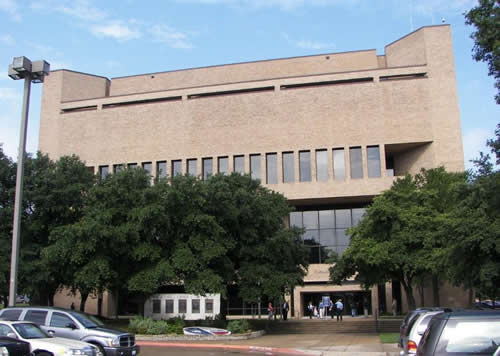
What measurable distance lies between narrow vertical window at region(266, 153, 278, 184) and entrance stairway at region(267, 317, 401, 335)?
16.1 metres

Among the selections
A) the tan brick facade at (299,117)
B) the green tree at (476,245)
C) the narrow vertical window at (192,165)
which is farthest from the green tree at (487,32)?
the narrow vertical window at (192,165)

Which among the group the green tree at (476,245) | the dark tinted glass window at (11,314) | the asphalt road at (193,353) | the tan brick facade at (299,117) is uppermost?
the tan brick facade at (299,117)

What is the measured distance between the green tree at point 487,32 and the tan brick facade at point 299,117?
110 ft

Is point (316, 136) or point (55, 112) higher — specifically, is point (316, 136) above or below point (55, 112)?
below

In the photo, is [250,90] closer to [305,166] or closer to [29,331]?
[305,166]

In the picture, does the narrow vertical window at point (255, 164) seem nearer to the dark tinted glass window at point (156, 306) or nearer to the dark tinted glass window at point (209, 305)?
the dark tinted glass window at point (209, 305)

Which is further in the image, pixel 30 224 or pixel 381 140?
pixel 381 140

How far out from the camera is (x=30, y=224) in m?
33.2

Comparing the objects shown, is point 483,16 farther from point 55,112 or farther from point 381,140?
point 55,112

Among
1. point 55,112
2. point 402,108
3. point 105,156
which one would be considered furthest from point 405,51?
point 55,112

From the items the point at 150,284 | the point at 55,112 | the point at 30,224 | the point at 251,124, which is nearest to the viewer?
the point at 150,284

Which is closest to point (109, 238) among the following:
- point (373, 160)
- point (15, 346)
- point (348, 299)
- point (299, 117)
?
point (15, 346)

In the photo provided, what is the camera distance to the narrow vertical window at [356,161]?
49.0m

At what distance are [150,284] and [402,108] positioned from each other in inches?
1241
